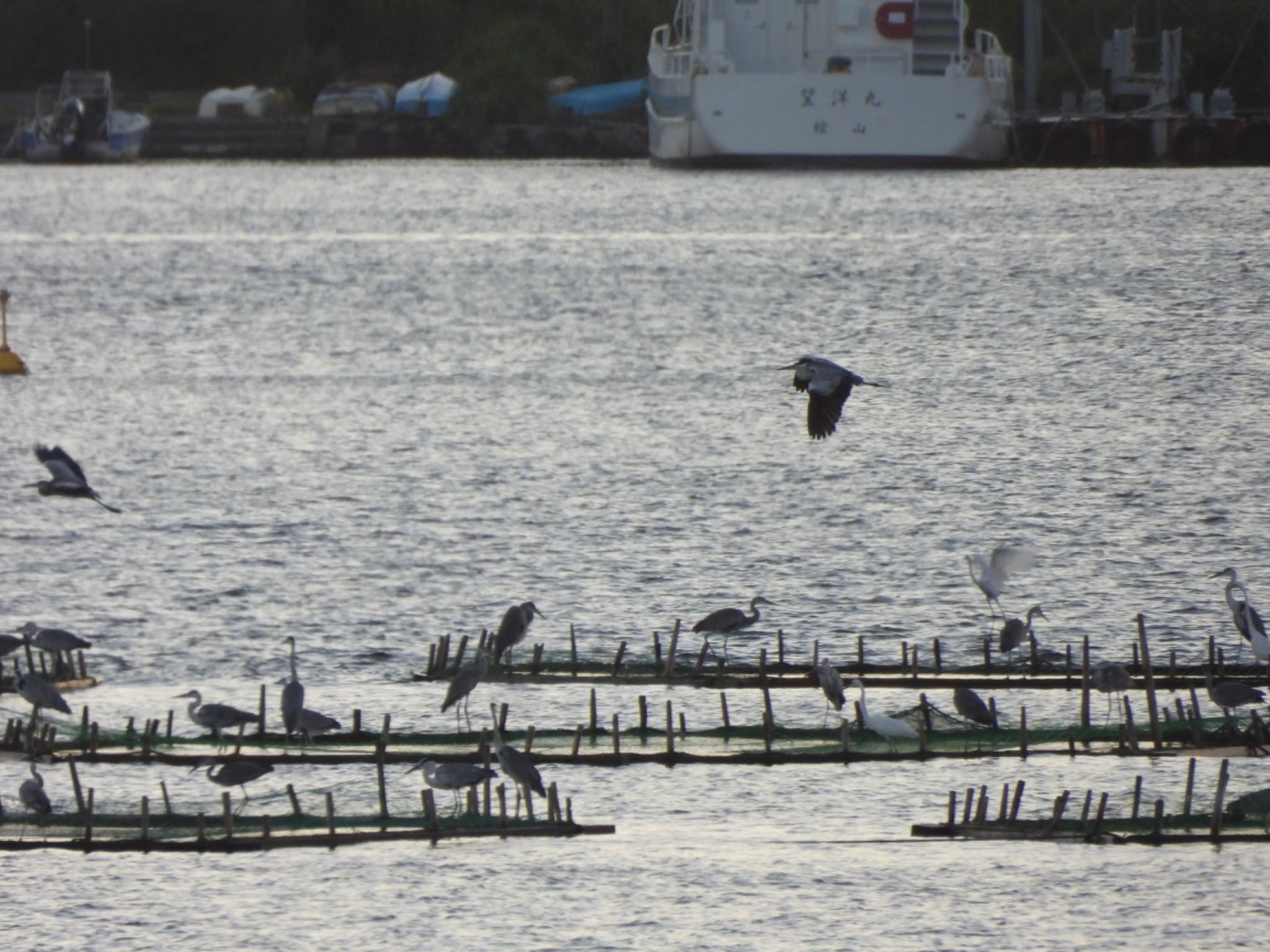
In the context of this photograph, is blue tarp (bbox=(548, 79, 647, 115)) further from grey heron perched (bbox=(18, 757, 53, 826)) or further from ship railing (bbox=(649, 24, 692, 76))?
grey heron perched (bbox=(18, 757, 53, 826))

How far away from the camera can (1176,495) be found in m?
27.2

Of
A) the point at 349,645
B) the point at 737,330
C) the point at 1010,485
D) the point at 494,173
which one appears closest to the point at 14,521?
the point at 349,645

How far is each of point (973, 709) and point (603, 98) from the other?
347 ft

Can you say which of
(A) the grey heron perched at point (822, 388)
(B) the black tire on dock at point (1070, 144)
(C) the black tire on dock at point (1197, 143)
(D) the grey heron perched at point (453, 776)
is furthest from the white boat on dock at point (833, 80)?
(D) the grey heron perched at point (453, 776)

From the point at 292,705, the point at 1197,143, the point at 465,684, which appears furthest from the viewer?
the point at 1197,143

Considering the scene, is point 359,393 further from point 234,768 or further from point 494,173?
point 494,173

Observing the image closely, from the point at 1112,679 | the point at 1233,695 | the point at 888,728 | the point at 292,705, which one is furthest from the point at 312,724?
the point at 1233,695

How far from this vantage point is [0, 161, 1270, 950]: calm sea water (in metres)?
11.9

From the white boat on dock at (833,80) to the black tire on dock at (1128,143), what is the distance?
4458mm

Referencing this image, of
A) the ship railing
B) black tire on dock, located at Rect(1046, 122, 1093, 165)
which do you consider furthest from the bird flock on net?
black tire on dock, located at Rect(1046, 122, 1093, 165)

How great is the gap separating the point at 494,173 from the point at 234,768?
10796 centimetres

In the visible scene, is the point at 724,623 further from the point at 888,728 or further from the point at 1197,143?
the point at 1197,143

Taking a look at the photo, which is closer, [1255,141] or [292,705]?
[292,705]

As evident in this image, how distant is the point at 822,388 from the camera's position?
584 inches
